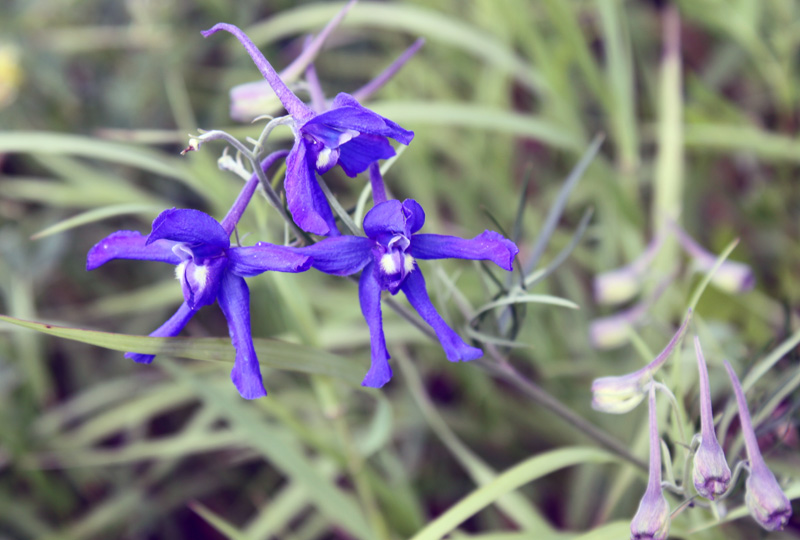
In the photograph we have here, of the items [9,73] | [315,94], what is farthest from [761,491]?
[9,73]

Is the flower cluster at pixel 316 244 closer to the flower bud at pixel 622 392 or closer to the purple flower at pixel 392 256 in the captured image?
the purple flower at pixel 392 256

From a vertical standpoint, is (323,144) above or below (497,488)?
above

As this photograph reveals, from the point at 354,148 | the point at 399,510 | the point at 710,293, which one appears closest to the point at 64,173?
the point at 399,510

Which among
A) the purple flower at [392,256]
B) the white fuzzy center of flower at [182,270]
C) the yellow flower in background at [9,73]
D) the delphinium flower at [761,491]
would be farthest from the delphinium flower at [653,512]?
the yellow flower in background at [9,73]

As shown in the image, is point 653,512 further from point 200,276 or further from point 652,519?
point 200,276

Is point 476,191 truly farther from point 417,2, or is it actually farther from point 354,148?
point 354,148
